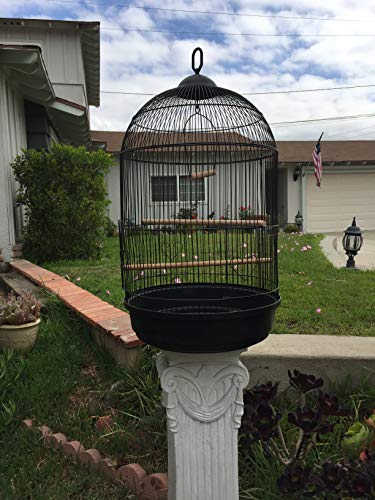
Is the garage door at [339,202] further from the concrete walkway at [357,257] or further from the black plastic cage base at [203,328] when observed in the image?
the black plastic cage base at [203,328]

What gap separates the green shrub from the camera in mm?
5922

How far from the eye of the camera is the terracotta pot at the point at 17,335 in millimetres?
2847

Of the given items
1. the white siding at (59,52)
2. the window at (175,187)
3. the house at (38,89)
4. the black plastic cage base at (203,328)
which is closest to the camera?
the black plastic cage base at (203,328)

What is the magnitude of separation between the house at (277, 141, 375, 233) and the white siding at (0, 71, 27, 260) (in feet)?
30.7

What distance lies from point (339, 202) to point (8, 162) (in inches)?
448

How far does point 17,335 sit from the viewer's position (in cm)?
287

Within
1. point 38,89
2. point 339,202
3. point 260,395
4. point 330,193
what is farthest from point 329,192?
point 260,395

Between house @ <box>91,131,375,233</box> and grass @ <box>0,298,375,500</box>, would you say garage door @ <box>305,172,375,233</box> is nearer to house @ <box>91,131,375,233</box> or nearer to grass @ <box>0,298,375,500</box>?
house @ <box>91,131,375,233</box>

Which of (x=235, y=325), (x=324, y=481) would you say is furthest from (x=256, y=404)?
(x=235, y=325)

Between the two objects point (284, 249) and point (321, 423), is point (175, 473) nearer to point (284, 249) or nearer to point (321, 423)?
point (321, 423)

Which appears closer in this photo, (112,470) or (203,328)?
(203,328)

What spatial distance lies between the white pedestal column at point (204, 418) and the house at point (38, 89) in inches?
180

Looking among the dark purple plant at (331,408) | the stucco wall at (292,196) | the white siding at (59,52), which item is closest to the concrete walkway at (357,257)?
the dark purple plant at (331,408)

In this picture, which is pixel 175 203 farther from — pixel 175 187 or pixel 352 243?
pixel 352 243
